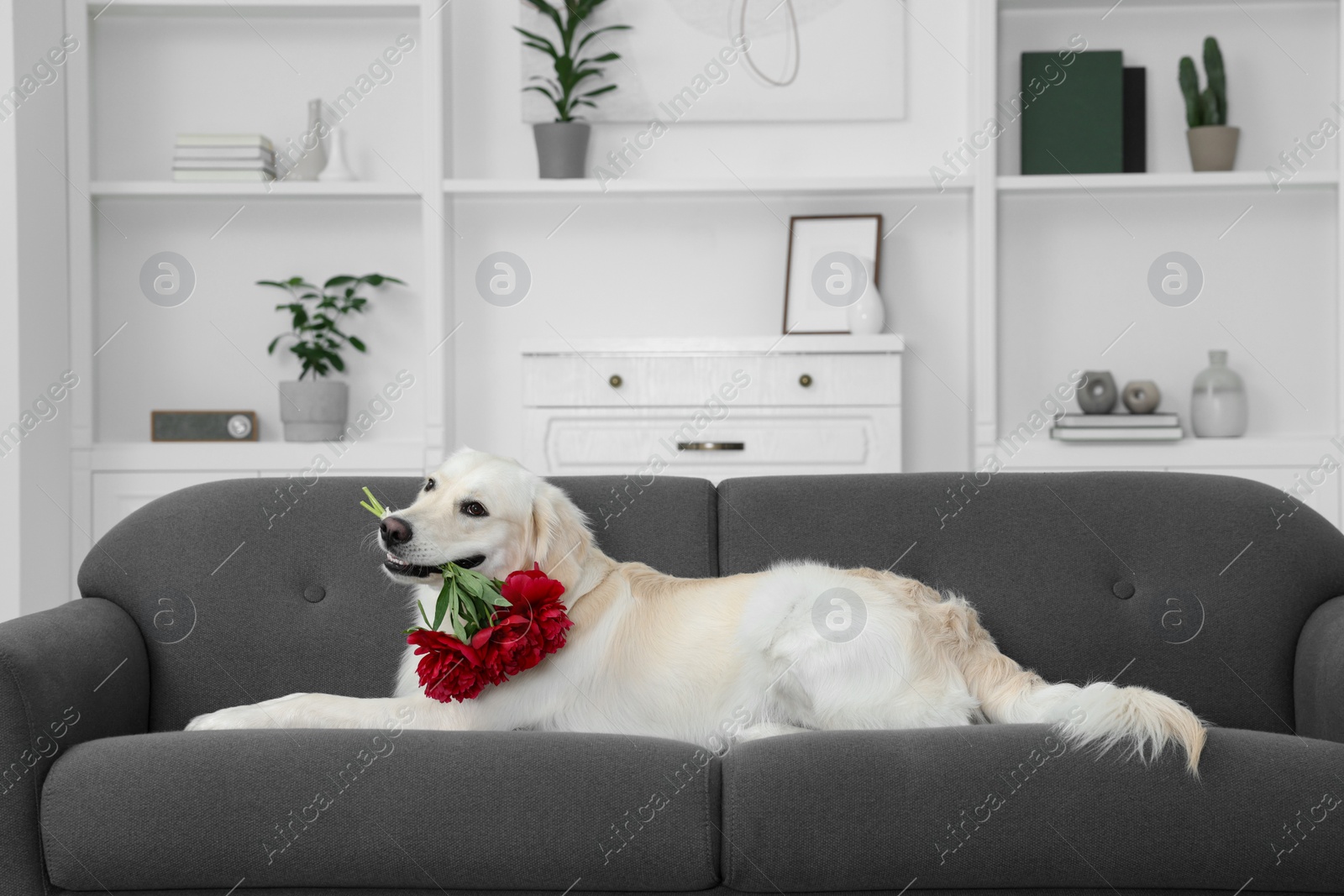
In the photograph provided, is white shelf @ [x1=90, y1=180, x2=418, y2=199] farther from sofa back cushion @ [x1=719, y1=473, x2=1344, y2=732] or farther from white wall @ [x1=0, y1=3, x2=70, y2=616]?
sofa back cushion @ [x1=719, y1=473, x2=1344, y2=732]

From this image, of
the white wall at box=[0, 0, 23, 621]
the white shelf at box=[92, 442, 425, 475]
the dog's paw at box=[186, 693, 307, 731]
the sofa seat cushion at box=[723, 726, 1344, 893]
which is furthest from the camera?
the white shelf at box=[92, 442, 425, 475]

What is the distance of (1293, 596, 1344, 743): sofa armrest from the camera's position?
159cm

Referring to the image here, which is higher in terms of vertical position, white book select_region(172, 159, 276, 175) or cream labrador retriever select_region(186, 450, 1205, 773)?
white book select_region(172, 159, 276, 175)

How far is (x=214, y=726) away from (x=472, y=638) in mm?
389

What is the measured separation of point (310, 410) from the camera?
344 cm

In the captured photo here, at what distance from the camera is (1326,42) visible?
11.5 feet

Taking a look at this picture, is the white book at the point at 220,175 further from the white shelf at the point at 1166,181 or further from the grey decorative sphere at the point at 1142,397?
the grey decorative sphere at the point at 1142,397

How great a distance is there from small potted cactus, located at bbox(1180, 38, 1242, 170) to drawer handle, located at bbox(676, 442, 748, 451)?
5.62 feet

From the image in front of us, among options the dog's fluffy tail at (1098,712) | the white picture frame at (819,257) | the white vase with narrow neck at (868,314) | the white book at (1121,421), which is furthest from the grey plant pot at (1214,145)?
the dog's fluffy tail at (1098,712)

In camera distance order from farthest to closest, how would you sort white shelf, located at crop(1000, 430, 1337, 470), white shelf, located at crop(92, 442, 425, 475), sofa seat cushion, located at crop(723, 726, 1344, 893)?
white shelf, located at crop(92, 442, 425, 475), white shelf, located at crop(1000, 430, 1337, 470), sofa seat cushion, located at crop(723, 726, 1344, 893)

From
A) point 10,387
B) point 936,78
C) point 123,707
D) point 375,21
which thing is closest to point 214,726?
point 123,707

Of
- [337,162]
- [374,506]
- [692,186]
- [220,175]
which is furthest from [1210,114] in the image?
[220,175]

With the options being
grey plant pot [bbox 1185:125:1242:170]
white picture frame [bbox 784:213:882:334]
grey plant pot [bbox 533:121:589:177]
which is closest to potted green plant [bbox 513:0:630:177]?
grey plant pot [bbox 533:121:589:177]

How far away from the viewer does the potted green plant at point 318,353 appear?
11.3 ft
